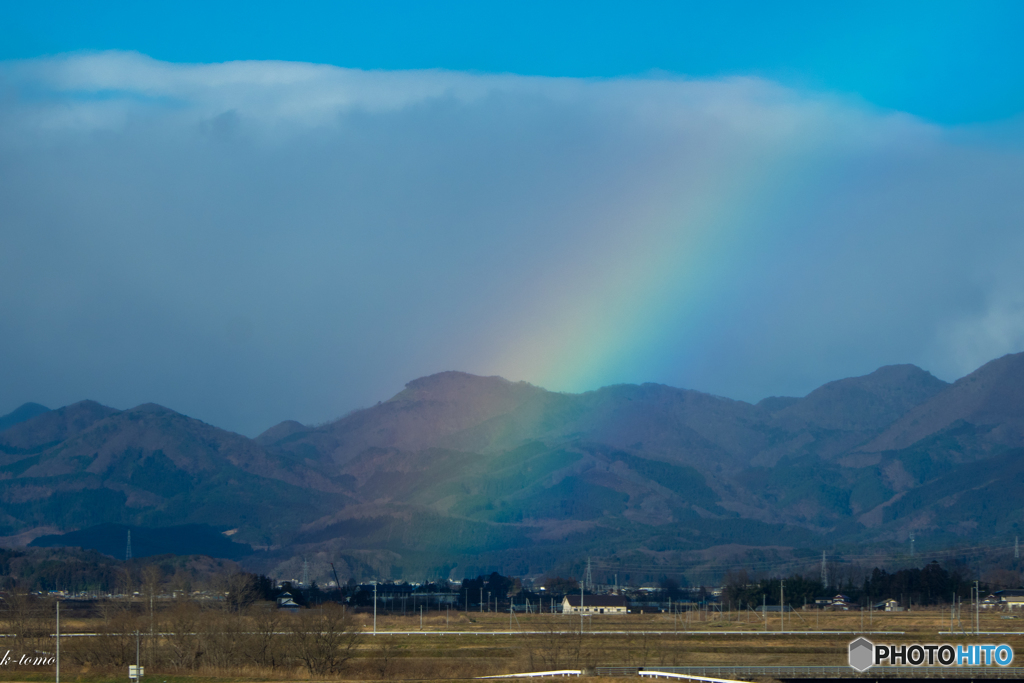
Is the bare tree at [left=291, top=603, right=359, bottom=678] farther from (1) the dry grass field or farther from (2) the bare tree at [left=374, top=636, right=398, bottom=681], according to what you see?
(2) the bare tree at [left=374, top=636, right=398, bottom=681]

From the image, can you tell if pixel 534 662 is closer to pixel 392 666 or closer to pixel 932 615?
pixel 392 666

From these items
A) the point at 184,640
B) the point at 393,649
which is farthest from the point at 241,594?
the point at 184,640

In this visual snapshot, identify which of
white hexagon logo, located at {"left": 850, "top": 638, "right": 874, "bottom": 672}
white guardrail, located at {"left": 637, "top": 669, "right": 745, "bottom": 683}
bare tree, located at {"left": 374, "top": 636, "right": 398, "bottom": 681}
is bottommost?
bare tree, located at {"left": 374, "top": 636, "right": 398, "bottom": 681}

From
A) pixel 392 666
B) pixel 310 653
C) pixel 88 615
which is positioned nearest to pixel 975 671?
pixel 392 666

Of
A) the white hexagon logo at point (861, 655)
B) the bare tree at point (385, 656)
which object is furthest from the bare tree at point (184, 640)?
the white hexagon logo at point (861, 655)

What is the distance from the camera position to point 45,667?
346 feet

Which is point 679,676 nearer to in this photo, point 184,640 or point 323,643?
point 323,643

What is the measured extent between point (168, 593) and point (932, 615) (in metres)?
122

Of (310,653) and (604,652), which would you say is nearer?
(310,653)
